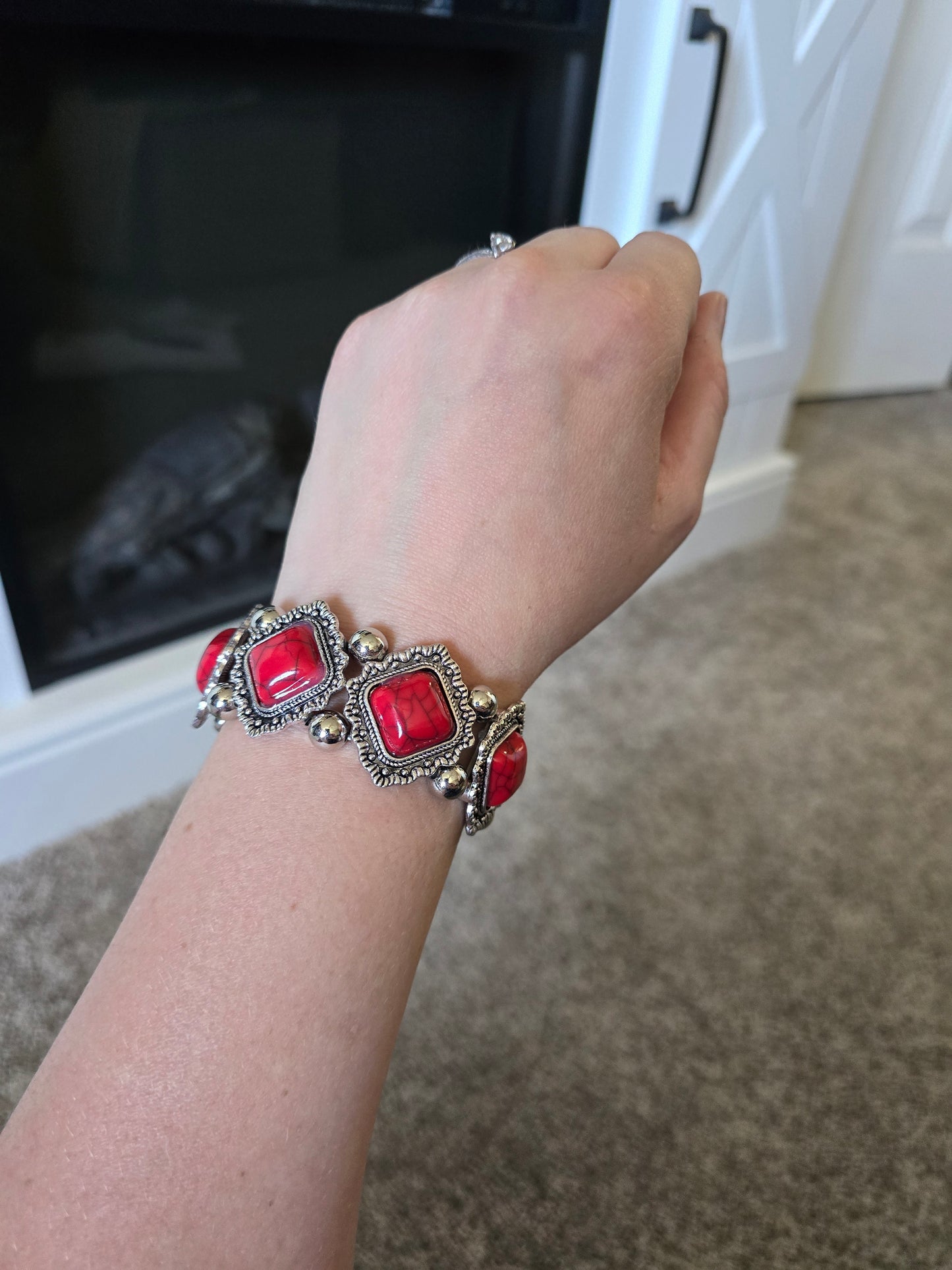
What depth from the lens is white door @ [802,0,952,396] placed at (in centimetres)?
186

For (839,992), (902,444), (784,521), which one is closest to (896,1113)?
(839,992)

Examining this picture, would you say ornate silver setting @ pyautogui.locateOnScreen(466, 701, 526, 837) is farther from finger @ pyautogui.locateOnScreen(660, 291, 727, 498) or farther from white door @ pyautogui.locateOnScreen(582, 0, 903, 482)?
white door @ pyautogui.locateOnScreen(582, 0, 903, 482)

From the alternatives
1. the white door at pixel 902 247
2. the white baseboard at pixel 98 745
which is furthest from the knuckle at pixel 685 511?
the white door at pixel 902 247

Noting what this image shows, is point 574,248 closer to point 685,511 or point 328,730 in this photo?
point 685,511

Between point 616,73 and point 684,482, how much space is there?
90 centimetres

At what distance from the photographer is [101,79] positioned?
34.6 inches

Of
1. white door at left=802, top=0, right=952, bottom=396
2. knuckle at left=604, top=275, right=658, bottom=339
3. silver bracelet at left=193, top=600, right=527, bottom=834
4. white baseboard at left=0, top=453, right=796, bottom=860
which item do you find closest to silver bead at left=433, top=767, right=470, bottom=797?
silver bracelet at left=193, top=600, right=527, bottom=834

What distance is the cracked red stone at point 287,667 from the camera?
1.35 ft

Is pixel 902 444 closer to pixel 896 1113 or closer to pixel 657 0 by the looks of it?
pixel 657 0

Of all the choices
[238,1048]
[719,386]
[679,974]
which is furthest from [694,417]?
[679,974]

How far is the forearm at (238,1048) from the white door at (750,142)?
1103 mm

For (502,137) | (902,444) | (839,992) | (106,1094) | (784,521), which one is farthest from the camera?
(902,444)

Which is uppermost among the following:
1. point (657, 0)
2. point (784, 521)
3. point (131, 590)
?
point (657, 0)

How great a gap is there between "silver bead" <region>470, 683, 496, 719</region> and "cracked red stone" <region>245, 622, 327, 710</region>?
0.07 meters
